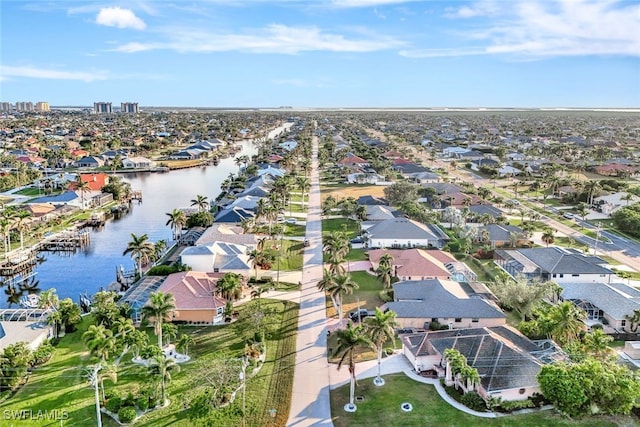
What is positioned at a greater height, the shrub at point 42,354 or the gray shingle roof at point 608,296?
the gray shingle roof at point 608,296

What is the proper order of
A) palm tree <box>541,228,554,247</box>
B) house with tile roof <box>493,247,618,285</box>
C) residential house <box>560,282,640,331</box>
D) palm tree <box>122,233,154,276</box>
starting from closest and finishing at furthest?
residential house <box>560,282,640,331</box> → house with tile roof <box>493,247,618,285</box> → palm tree <box>122,233,154,276</box> → palm tree <box>541,228,554,247</box>

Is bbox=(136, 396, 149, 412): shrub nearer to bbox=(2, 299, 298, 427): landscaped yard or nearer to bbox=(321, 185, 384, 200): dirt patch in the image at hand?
bbox=(2, 299, 298, 427): landscaped yard

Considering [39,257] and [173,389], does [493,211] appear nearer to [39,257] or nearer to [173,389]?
[173,389]

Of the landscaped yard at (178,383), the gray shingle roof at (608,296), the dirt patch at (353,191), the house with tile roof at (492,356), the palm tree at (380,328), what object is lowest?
the landscaped yard at (178,383)

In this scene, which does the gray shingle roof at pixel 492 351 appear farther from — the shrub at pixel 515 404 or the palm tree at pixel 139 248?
the palm tree at pixel 139 248

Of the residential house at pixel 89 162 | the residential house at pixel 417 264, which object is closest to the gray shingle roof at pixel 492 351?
the residential house at pixel 417 264

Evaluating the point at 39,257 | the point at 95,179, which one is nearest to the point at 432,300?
the point at 39,257

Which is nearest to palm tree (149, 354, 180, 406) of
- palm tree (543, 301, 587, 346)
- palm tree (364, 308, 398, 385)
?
palm tree (364, 308, 398, 385)
